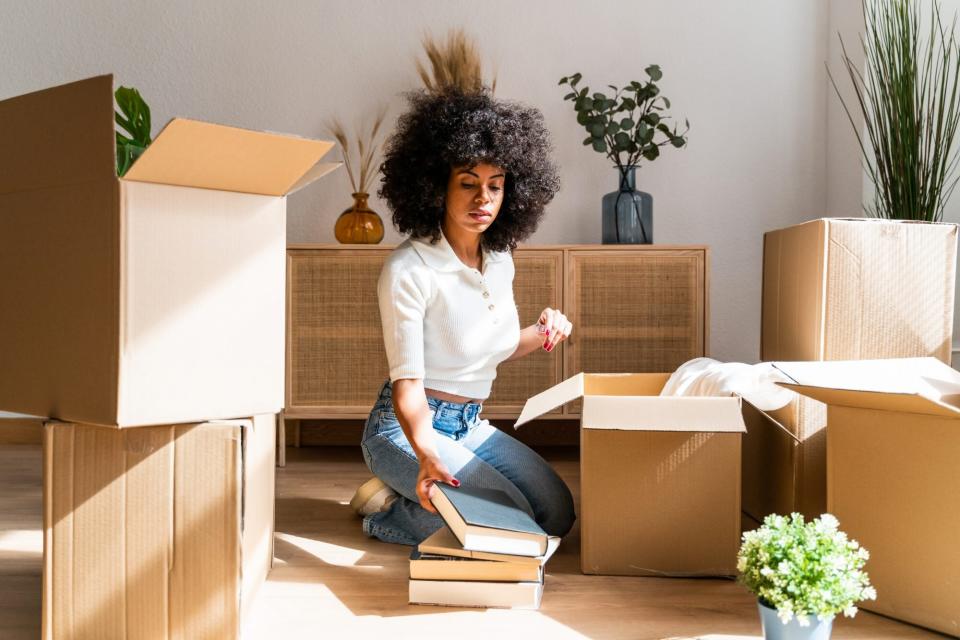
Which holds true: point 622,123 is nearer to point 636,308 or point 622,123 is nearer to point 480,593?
point 636,308

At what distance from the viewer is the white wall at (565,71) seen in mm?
3176

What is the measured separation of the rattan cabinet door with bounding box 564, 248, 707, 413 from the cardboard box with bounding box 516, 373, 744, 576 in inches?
42.9

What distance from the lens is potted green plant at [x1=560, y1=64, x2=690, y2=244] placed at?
285 centimetres

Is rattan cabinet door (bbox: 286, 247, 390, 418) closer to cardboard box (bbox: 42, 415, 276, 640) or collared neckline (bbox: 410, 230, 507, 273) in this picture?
collared neckline (bbox: 410, 230, 507, 273)

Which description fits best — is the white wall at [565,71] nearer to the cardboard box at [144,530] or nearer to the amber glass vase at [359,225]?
the amber glass vase at [359,225]

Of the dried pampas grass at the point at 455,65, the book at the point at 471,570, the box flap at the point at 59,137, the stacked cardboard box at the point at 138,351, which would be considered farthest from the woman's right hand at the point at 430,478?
the dried pampas grass at the point at 455,65

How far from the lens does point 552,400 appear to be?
1824 millimetres

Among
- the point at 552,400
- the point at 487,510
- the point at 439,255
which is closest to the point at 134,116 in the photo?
the point at 439,255

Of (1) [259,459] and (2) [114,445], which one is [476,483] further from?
(2) [114,445]

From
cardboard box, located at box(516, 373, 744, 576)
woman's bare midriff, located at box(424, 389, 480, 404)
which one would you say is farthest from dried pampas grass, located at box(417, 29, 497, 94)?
cardboard box, located at box(516, 373, 744, 576)

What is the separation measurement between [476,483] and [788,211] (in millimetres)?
1947

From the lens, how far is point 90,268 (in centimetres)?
122

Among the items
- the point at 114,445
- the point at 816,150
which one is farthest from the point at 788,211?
the point at 114,445

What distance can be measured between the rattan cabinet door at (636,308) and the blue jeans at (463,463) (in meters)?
0.85
